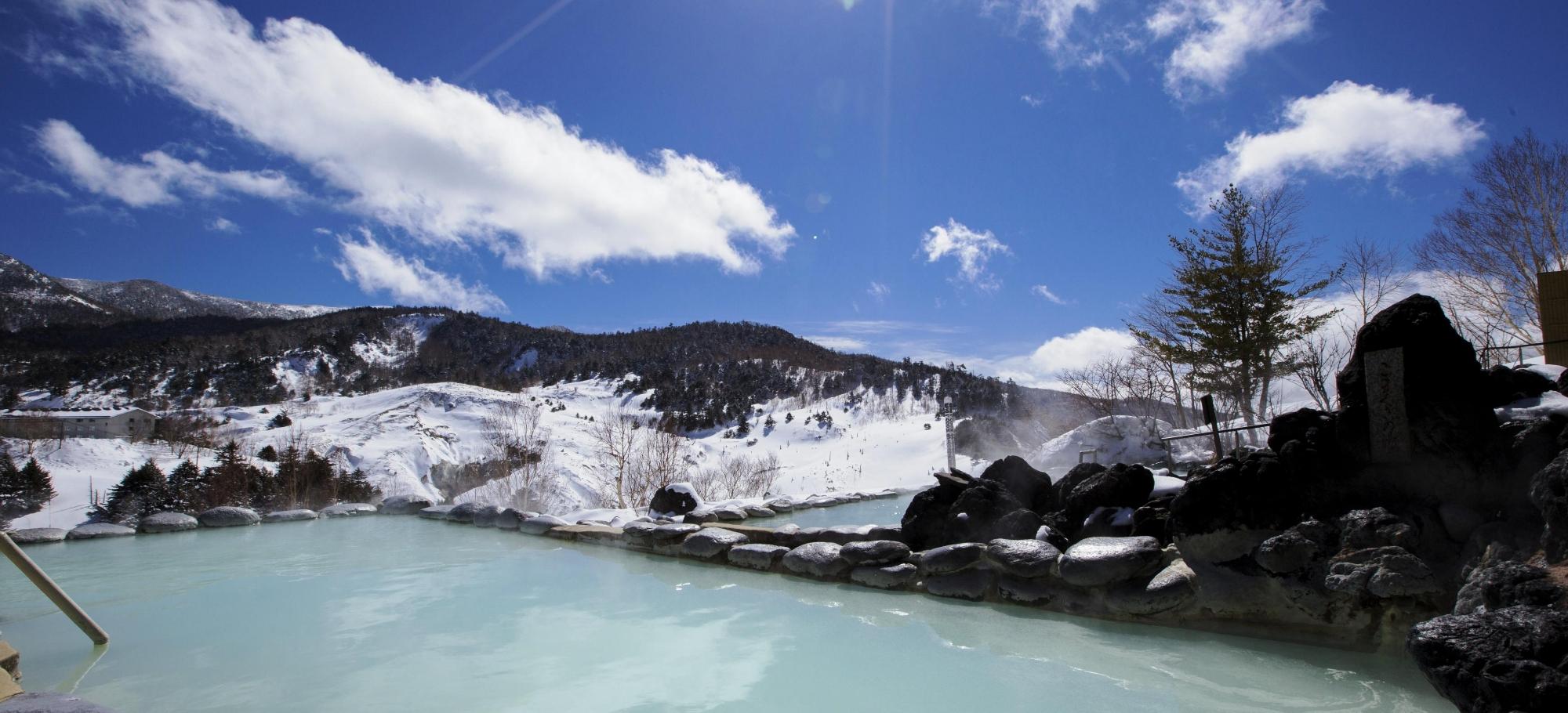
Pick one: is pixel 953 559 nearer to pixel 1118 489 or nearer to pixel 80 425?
pixel 1118 489

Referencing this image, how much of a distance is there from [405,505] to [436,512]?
1.87 metres

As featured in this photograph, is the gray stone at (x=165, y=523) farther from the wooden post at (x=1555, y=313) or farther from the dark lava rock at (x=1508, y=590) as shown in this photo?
the wooden post at (x=1555, y=313)

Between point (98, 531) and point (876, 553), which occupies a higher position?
point (876, 553)

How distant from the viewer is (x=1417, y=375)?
4129 millimetres

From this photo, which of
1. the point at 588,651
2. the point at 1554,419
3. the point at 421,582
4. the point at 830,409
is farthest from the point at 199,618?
the point at 830,409

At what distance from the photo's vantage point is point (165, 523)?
1203cm

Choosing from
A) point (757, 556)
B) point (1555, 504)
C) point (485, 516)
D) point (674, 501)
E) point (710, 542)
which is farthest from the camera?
point (485, 516)

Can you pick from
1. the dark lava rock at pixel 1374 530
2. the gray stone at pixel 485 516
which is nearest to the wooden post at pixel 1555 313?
the dark lava rock at pixel 1374 530

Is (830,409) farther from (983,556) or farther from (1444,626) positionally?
(1444,626)

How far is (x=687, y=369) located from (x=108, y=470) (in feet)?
152

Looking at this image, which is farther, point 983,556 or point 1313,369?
point 1313,369

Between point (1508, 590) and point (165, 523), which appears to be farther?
point (165, 523)

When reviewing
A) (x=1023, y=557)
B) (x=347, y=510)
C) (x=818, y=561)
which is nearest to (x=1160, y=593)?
(x=1023, y=557)

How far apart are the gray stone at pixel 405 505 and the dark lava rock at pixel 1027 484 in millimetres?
12375
